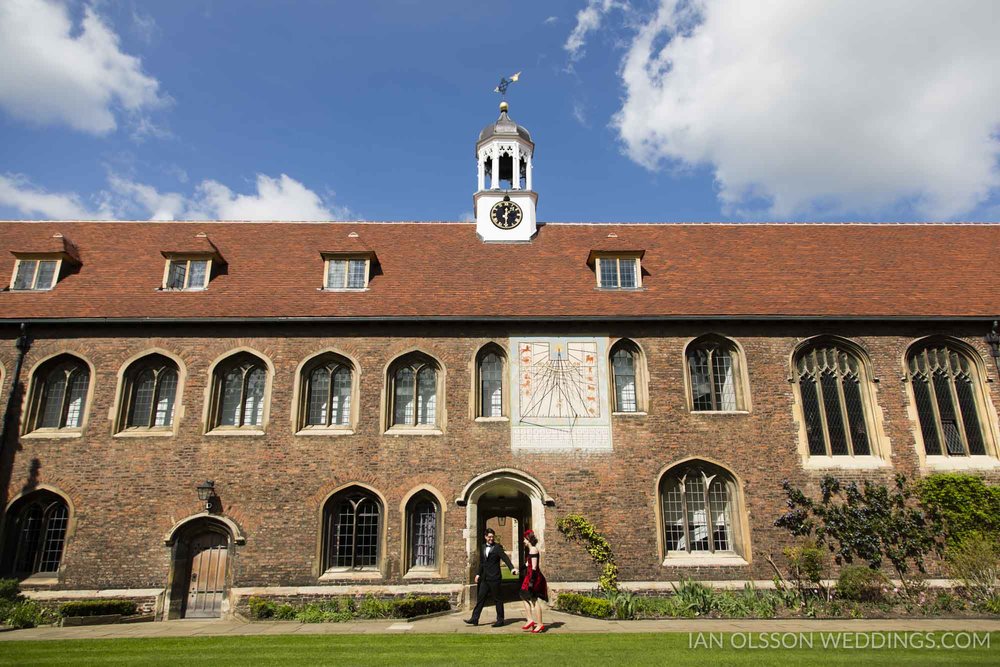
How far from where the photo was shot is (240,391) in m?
16.7

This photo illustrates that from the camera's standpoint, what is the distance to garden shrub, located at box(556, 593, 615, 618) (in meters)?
13.2

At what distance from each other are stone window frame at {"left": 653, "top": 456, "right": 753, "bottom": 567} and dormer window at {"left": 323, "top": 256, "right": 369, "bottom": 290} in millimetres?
10053

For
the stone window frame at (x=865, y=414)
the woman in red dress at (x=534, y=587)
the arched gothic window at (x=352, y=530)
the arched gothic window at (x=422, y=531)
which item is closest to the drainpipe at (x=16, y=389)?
the arched gothic window at (x=352, y=530)

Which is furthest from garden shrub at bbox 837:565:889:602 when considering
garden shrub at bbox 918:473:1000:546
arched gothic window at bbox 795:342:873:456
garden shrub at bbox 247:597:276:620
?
garden shrub at bbox 247:597:276:620

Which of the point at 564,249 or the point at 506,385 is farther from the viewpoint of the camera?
the point at 564,249

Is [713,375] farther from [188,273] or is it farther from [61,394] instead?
[61,394]

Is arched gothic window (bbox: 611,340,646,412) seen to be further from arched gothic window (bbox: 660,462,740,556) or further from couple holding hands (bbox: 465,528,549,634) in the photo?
couple holding hands (bbox: 465,528,549,634)

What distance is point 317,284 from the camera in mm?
18547

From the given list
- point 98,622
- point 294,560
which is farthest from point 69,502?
point 294,560

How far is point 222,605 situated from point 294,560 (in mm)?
1944

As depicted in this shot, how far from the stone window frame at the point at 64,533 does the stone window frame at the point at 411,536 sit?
796cm

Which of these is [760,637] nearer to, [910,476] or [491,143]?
[910,476]

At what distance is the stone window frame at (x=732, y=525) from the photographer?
15297mm

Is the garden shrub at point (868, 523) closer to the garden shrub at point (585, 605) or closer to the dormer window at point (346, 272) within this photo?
the garden shrub at point (585, 605)
